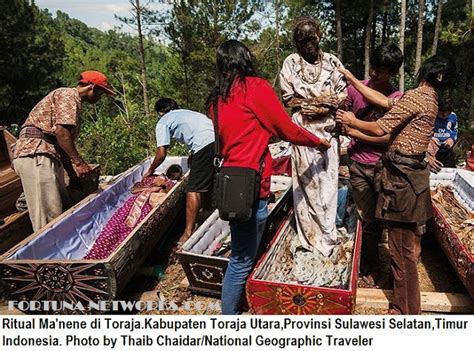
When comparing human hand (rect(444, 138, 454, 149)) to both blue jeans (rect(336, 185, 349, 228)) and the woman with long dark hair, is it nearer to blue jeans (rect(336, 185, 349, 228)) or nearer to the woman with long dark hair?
blue jeans (rect(336, 185, 349, 228))

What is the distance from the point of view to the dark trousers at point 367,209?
10.3 ft

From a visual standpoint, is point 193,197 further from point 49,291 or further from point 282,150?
point 282,150

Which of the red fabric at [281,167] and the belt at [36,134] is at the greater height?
the belt at [36,134]

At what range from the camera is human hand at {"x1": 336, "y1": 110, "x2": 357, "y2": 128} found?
269 centimetres

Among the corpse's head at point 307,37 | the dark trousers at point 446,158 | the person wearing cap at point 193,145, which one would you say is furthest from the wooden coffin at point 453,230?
the person wearing cap at point 193,145

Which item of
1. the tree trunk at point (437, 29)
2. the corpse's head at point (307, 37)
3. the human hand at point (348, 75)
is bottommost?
the human hand at point (348, 75)

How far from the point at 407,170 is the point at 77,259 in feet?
8.33

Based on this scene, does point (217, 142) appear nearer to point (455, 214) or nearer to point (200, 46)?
point (455, 214)

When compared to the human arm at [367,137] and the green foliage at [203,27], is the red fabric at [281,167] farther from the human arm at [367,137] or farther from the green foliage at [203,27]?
the green foliage at [203,27]

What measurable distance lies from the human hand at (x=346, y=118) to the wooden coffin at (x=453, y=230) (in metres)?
1.23

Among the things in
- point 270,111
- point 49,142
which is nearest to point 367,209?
point 270,111

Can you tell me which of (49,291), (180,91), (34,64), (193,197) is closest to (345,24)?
(180,91)

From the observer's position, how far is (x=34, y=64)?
1382 centimetres

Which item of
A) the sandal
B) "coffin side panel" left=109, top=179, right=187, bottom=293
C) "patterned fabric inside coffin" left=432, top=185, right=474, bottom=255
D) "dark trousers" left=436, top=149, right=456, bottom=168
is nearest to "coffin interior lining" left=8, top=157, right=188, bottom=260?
"coffin side panel" left=109, top=179, right=187, bottom=293
